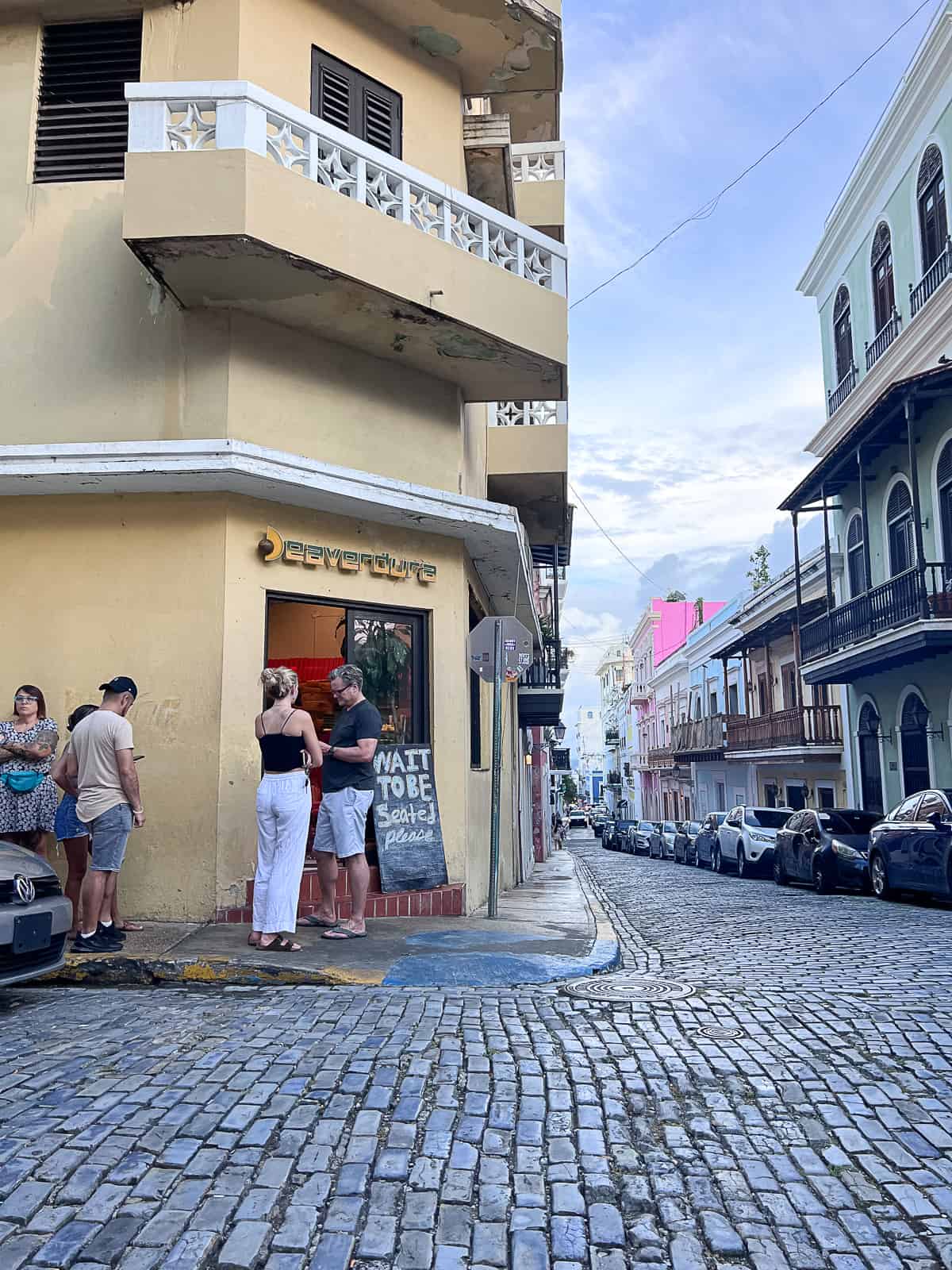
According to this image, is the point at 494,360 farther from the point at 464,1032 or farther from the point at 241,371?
the point at 464,1032

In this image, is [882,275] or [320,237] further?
[882,275]

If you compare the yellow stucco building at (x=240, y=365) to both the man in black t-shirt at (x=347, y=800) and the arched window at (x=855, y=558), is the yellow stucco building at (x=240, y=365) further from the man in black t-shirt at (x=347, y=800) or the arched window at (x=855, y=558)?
the arched window at (x=855, y=558)

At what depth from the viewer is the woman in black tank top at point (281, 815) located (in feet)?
21.6

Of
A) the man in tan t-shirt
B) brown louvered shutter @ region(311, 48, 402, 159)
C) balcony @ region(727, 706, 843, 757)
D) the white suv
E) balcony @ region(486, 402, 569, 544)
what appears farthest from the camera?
balcony @ region(727, 706, 843, 757)

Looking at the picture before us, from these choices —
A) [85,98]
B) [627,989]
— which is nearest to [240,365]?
[85,98]

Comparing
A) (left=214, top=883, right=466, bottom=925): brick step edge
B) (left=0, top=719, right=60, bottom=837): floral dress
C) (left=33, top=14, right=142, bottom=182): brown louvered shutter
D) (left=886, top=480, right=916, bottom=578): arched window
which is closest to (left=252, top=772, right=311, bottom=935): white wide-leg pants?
(left=214, top=883, right=466, bottom=925): brick step edge

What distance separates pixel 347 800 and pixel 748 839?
16475 mm

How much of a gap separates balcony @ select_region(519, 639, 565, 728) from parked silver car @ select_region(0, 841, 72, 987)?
1603 centimetres

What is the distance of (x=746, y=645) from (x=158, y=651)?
32.5 m

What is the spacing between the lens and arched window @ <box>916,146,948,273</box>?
68.3 ft

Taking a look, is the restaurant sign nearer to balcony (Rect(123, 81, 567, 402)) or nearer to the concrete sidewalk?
balcony (Rect(123, 81, 567, 402))

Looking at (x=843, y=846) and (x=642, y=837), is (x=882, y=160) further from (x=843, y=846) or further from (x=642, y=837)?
(x=642, y=837)

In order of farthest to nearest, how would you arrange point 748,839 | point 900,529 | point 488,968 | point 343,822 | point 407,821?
1. point 900,529
2. point 748,839
3. point 407,821
4. point 343,822
5. point 488,968

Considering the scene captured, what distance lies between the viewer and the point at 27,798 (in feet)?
23.3
